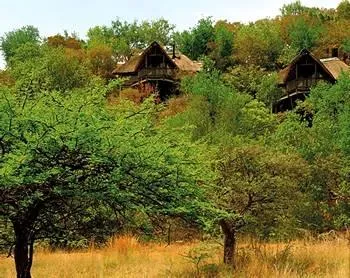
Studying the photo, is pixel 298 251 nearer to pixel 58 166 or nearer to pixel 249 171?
pixel 249 171

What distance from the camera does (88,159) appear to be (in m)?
6.23

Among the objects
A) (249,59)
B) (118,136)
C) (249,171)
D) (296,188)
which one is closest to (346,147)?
(296,188)

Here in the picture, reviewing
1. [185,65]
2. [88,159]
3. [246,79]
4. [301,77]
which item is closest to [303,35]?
[185,65]

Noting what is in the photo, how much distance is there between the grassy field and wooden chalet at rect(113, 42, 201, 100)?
29.2 meters

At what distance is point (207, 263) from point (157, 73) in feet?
106

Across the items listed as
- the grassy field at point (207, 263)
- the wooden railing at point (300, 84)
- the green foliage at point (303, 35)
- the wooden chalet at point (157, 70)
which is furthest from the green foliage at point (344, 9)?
the grassy field at point (207, 263)

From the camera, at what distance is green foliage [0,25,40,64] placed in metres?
58.2

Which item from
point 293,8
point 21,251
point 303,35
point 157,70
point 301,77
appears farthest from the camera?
point 293,8

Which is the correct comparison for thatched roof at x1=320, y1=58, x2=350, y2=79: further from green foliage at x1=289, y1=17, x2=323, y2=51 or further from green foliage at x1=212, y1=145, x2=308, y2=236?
green foliage at x1=212, y1=145, x2=308, y2=236

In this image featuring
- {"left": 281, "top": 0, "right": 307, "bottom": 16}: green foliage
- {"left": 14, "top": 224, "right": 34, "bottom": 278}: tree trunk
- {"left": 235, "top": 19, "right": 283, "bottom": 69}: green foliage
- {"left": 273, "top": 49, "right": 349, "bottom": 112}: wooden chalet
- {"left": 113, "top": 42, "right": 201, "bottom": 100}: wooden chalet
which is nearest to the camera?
{"left": 14, "top": 224, "right": 34, "bottom": 278}: tree trunk

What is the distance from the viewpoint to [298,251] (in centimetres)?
1262

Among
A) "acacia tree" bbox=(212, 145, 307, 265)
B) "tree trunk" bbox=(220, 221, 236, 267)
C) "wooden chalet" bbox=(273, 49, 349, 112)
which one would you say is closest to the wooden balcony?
A: "wooden chalet" bbox=(273, 49, 349, 112)

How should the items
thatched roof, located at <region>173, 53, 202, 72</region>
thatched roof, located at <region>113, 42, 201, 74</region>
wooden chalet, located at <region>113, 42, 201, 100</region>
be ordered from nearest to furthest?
1. wooden chalet, located at <region>113, 42, 201, 100</region>
2. thatched roof, located at <region>113, 42, 201, 74</region>
3. thatched roof, located at <region>173, 53, 202, 72</region>

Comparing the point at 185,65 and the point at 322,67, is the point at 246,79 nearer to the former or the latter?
the point at 322,67
